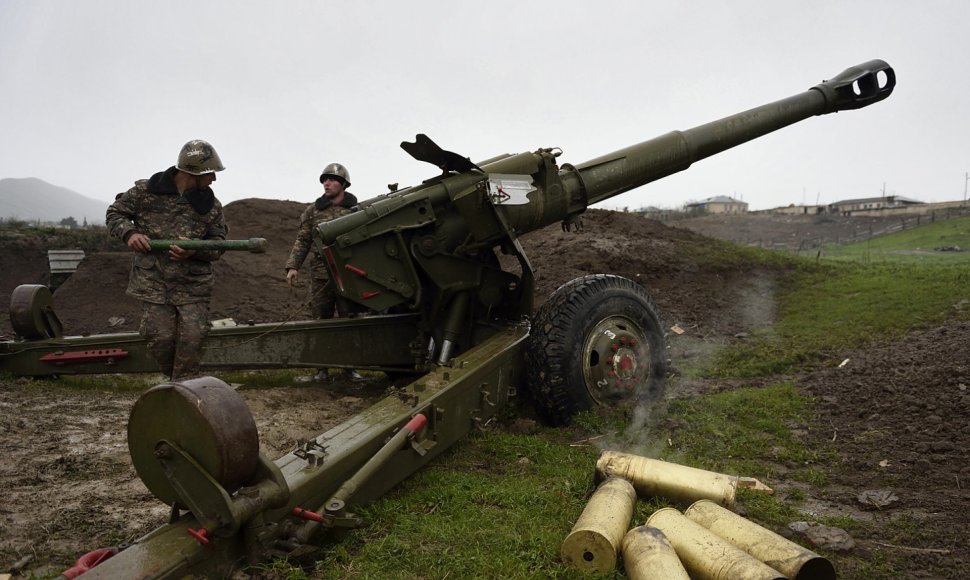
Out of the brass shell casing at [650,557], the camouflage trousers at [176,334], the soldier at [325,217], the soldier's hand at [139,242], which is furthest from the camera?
the soldier at [325,217]

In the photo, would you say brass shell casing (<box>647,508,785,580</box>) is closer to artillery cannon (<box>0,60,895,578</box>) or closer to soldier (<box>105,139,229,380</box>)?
artillery cannon (<box>0,60,895,578</box>)

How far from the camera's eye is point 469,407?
411 cm

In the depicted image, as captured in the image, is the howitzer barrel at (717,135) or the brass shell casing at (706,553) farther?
the howitzer barrel at (717,135)

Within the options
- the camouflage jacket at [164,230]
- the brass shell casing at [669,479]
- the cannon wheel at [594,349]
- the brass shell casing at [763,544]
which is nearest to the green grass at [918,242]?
the cannon wheel at [594,349]

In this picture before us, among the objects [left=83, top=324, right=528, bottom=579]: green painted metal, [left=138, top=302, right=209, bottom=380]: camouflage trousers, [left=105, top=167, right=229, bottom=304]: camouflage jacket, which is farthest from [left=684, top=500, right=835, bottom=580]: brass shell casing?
[left=105, top=167, right=229, bottom=304]: camouflage jacket

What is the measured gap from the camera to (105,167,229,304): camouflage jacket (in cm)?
470

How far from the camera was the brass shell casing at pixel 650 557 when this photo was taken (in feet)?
8.20

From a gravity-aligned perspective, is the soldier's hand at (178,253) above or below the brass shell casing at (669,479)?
above

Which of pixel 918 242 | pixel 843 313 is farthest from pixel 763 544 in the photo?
pixel 918 242

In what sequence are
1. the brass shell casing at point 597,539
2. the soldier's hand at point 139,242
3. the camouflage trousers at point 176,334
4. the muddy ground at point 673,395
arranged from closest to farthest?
the brass shell casing at point 597,539, the muddy ground at point 673,395, the soldier's hand at point 139,242, the camouflage trousers at point 176,334

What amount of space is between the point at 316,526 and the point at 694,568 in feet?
5.03

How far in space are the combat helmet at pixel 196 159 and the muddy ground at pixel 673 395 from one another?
183cm

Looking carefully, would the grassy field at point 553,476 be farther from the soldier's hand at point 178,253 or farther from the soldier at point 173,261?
the soldier's hand at point 178,253

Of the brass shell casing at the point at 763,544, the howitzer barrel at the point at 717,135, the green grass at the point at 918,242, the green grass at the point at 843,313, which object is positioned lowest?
the green grass at the point at 918,242
